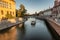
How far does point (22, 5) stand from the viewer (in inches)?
3059

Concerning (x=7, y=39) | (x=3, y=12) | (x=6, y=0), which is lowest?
(x=7, y=39)

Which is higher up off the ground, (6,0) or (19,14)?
(6,0)

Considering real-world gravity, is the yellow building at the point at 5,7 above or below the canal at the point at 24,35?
above

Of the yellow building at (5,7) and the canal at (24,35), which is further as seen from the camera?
the yellow building at (5,7)

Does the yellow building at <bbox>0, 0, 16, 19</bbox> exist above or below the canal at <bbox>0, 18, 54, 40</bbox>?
above

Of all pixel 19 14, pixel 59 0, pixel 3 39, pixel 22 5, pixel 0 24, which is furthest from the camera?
pixel 59 0

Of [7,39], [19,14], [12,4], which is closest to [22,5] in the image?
[19,14]

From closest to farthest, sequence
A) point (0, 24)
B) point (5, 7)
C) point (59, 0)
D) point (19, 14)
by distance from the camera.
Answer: point (0, 24) < point (5, 7) < point (19, 14) < point (59, 0)

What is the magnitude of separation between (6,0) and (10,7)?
15.0 ft

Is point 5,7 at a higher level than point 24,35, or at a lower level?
higher

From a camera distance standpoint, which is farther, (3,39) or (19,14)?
(19,14)

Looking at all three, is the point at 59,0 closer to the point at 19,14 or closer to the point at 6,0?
the point at 19,14

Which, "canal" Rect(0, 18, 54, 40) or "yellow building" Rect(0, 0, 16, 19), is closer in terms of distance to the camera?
"canal" Rect(0, 18, 54, 40)

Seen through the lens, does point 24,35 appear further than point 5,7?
No
